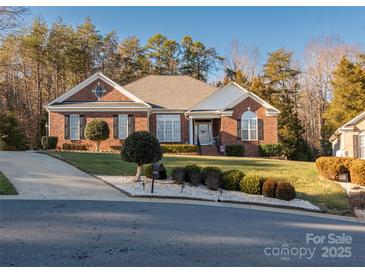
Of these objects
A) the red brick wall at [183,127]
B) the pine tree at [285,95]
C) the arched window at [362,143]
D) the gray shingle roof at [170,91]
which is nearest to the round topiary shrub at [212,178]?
the red brick wall at [183,127]

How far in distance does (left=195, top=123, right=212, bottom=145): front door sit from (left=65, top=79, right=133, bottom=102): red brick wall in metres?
5.46

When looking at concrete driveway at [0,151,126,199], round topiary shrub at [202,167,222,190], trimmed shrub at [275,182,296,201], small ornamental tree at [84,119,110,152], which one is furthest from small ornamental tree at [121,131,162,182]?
small ornamental tree at [84,119,110,152]

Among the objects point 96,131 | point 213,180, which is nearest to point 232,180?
point 213,180

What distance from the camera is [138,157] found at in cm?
1188

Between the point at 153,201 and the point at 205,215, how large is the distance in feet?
6.92

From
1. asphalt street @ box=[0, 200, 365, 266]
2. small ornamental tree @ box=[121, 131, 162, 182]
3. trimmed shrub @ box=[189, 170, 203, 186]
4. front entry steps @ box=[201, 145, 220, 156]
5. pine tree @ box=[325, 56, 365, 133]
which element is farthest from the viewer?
pine tree @ box=[325, 56, 365, 133]

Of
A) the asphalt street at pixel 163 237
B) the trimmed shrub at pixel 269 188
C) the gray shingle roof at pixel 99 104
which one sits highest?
the gray shingle roof at pixel 99 104

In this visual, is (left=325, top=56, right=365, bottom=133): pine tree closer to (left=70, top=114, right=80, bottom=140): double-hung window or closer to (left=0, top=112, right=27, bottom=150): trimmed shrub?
(left=70, top=114, right=80, bottom=140): double-hung window

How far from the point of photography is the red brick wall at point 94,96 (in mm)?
26484

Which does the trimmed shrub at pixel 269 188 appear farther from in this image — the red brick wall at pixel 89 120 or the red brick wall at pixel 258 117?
the red brick wall at pixel 89 120

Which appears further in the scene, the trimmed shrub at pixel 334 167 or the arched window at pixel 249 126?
the arched window at pixel 249 126

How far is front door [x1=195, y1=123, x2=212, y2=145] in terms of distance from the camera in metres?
28.2

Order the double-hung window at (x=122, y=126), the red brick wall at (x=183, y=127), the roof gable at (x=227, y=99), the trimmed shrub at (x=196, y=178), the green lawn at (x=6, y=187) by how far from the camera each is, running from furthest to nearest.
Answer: the red brick wall at (x=183, y=127) → the roof gable at (x=227, y=99) → the double-hung window at (x=122, y=126) → the trimmed shrub at (x=196, y=178) → the green lawn at (x=6, y=187)

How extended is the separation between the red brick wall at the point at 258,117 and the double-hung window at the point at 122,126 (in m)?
6.62
